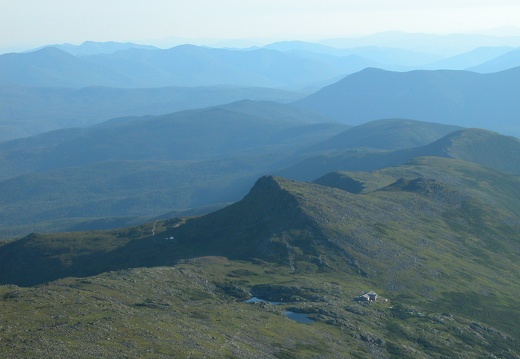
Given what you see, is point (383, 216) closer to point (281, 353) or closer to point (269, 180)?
point (269, 180)

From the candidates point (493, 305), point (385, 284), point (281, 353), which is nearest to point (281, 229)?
point (385, 284)

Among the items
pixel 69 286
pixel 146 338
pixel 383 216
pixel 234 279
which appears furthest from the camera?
pixel 383 216

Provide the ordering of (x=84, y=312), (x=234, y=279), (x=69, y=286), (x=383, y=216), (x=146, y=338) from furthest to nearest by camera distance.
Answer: (x=383, y=216) < (x=234, y=279) < (x=69, y=286) < (x=84, y=312) < (x=146, y=338)

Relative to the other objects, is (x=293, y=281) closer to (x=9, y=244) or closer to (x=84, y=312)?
(x=84, y=312)

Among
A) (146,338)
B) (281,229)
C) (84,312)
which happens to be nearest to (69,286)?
(84,312)

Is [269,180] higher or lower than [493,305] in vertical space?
higher

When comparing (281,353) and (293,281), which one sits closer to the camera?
(281,353)
